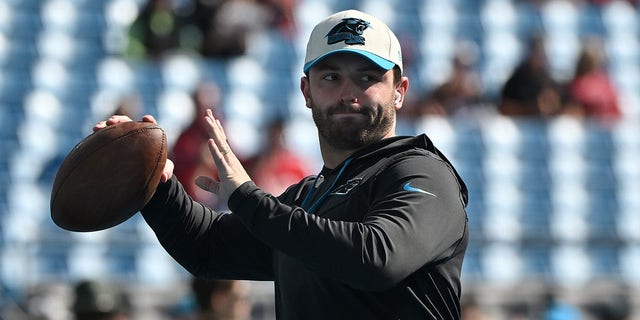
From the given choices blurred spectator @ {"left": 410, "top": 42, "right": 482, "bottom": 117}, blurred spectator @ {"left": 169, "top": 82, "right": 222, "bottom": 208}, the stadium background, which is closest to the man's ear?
the stadium background

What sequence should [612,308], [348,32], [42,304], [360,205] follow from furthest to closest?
[612,308], [42,304], [348,32], [360,205]

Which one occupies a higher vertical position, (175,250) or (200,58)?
(200,58)

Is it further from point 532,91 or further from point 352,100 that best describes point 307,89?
point 532,91

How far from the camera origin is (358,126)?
3377 mm

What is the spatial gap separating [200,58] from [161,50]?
35 centimetres

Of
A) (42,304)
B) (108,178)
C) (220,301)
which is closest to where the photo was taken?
(108,178)

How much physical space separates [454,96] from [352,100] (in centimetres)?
765

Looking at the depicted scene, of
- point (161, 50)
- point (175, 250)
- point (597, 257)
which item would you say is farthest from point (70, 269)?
point (175, 250)

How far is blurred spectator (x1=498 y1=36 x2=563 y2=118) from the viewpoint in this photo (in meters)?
11.0

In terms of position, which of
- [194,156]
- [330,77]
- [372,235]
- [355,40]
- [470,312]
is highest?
[355,40]

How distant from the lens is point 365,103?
11.0 feet

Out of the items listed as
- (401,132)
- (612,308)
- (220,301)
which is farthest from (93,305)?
(401,132)

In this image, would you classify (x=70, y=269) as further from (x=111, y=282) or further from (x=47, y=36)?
(x=47, y=36)

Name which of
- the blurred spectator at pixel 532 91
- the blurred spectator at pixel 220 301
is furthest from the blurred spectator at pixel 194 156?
the blurred spectator at pixel 532 91
